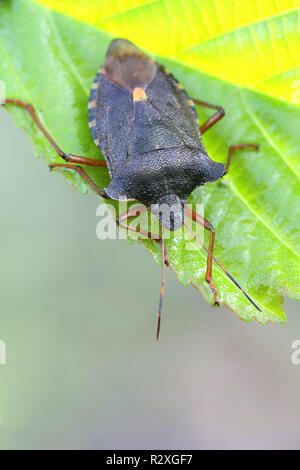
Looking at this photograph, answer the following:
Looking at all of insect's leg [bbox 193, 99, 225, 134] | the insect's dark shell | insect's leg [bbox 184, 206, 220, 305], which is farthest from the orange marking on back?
insect's leg [bbox 184, 206, 220, 305]

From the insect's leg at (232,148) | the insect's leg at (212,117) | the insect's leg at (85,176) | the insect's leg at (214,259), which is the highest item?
Result: the insect's leg at (212,117)

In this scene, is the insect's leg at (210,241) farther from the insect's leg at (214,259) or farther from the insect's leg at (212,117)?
the insect's leg at (212,117)

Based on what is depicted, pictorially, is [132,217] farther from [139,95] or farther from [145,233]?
[139,95]

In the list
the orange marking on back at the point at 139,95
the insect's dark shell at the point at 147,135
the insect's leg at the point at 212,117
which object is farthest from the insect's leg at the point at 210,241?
the orange marking on back at the point at 139,95

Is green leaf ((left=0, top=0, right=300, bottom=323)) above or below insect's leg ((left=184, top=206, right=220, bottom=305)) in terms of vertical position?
above

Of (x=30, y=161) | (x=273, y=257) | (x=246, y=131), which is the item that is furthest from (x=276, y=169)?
(x=30, y=161)

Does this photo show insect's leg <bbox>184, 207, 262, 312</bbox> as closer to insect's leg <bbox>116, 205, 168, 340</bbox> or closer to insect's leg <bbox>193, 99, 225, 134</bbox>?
insect's leg <bbox>116, 205, 168, 340</bbox>

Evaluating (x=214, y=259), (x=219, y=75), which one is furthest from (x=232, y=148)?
(x=214, y=259)
